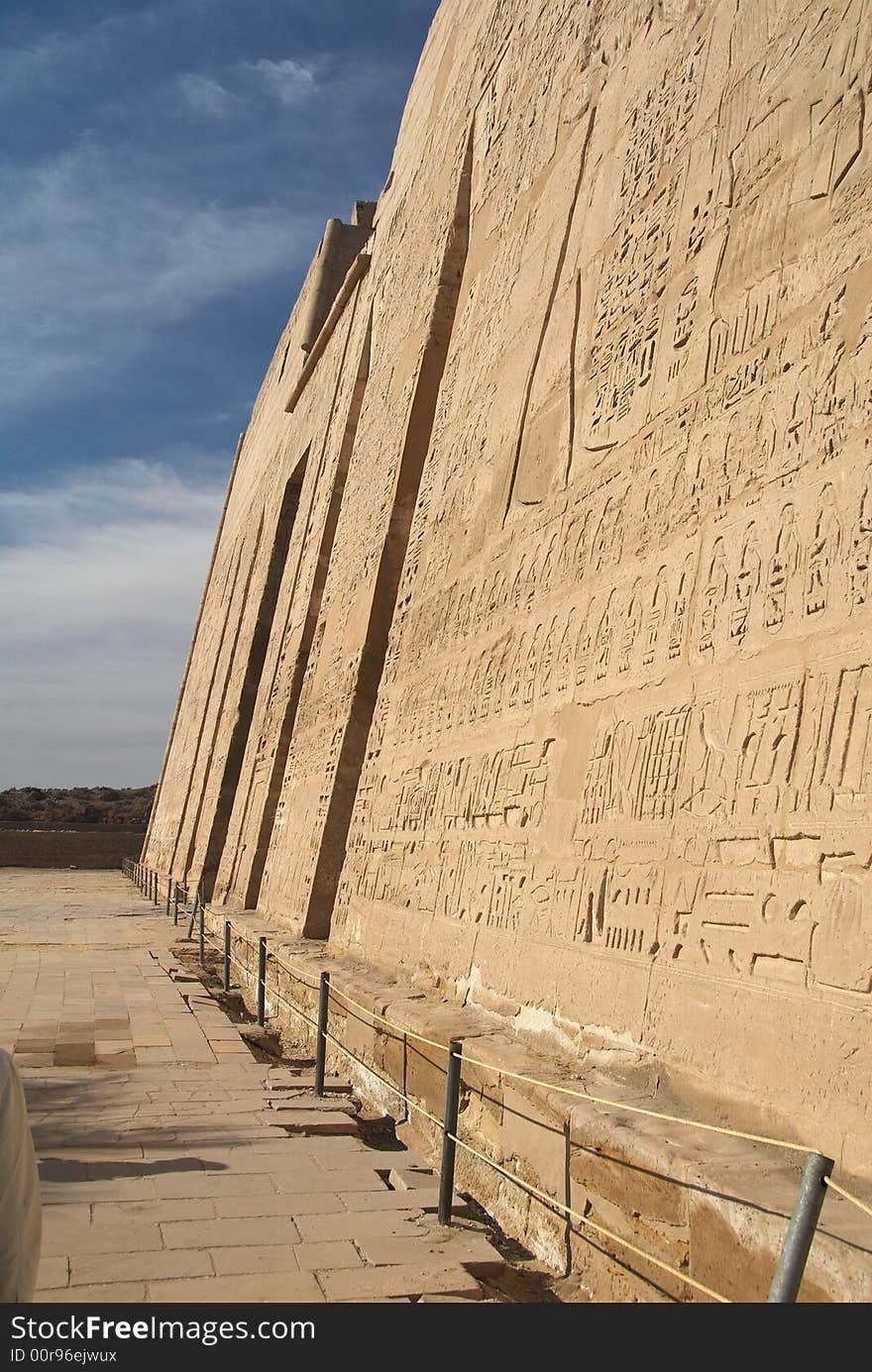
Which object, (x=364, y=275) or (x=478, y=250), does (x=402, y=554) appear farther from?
(x=364, y=275)

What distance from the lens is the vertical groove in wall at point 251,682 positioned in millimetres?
14688

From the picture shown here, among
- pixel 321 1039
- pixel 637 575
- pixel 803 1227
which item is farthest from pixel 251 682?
pixel 803 1227

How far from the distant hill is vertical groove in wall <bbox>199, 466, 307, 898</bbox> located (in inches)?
991

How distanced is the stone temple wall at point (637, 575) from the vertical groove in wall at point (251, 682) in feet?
20.6

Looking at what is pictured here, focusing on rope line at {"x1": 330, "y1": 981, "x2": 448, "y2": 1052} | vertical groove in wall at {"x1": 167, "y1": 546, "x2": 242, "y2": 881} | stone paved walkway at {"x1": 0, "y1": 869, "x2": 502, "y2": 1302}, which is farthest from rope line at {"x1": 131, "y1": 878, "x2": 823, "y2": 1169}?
vertical groove in wall at {"x1": 167, "y1": 546, "x2": 242, "y2": 881}

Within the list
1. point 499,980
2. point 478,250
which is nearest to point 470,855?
point 499,980

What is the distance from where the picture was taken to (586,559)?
14.5 feet

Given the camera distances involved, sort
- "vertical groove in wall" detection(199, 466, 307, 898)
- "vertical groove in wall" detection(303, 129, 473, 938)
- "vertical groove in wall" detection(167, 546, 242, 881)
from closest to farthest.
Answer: "vertical groove in wall" detection(303, 129, 473, 938) < "vertical groove in wall" detection(199, 466, 307, 898) < "vertical groove in wall" detection(167, 546, 242, 881)

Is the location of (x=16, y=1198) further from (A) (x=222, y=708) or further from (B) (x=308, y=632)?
(A) (x=222, y=708)

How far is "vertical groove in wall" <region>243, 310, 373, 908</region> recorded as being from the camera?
1090cm

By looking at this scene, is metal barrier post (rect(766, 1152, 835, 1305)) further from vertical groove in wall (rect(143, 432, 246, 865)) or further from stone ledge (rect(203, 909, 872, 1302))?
vertical groove in wall (rect(143, 432, 246, 865))

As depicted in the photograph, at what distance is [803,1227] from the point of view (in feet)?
5.57

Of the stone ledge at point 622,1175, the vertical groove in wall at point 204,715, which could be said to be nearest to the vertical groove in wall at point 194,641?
the vertical groove in wall at point 204,715

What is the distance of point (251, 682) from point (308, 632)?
4.79 m
